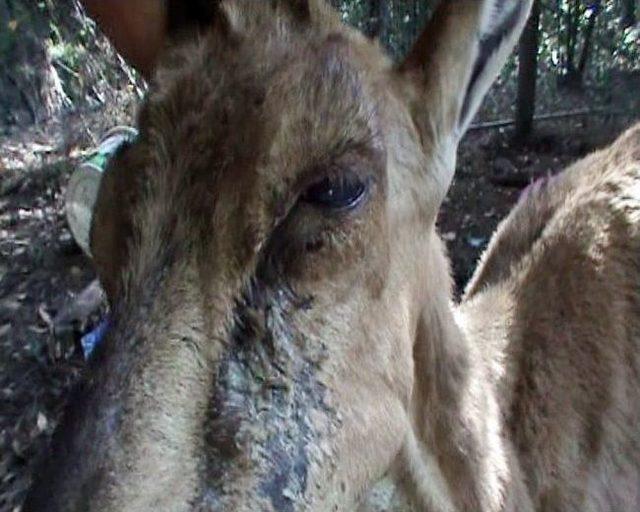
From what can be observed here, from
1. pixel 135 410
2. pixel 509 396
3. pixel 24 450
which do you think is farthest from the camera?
pixel 24 450

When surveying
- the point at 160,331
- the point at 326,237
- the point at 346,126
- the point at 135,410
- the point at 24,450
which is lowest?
the point at 24,450

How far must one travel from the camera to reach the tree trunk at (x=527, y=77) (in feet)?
29.3

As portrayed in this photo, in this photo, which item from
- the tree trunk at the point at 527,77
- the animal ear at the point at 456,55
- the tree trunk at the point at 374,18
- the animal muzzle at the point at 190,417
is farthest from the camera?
the tree trunk at the point at 527,77

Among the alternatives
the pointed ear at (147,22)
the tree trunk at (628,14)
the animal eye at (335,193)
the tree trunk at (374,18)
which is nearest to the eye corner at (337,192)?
the animal eye at (335,193)

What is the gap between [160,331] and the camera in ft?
7.09

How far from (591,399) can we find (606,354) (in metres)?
0.17

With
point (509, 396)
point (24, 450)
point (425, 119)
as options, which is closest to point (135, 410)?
point (425, 119)

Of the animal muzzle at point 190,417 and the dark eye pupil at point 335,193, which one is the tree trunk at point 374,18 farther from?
the animal muzzle at point 190,417

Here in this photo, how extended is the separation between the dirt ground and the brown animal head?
3.59m

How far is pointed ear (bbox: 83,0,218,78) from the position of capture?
2.64 metres

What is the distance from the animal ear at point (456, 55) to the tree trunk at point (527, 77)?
6403 mm

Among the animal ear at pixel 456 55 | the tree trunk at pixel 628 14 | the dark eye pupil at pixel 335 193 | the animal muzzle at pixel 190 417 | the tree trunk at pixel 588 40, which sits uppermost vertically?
the tree trunk at pixel 628 14

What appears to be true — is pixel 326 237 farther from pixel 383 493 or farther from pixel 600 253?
pixel 600 253

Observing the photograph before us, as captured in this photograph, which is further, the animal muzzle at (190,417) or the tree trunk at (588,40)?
the tree trunk at (588,40)
